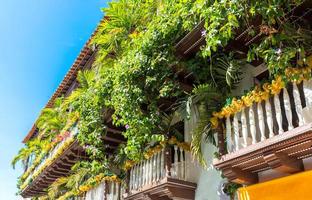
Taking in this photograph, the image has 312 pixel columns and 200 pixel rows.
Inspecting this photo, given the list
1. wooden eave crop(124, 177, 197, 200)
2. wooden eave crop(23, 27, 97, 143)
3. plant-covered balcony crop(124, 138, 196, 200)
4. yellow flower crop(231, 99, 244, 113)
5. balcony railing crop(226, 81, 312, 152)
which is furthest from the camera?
wooden eave crop(23, 27, 97, 143)

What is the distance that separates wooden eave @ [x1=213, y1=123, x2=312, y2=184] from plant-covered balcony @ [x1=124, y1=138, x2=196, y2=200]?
1802mm

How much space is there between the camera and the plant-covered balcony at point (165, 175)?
314 inches

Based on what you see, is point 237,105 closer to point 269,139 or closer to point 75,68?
point 269,139

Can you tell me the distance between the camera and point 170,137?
8.47 meters

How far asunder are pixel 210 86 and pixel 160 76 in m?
1.13

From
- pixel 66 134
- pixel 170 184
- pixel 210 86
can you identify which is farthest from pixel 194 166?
pixel 66 134

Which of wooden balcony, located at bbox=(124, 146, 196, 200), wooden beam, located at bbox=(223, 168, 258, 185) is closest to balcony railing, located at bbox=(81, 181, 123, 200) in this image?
wooden balcony, located at bbox=(124, 146, 196, 200)

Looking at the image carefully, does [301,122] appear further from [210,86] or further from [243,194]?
[210,86]

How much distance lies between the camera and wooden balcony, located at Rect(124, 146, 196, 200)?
26.1 feet

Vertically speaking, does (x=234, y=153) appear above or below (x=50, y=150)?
below

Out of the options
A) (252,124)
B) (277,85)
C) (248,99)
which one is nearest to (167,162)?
(252,124)

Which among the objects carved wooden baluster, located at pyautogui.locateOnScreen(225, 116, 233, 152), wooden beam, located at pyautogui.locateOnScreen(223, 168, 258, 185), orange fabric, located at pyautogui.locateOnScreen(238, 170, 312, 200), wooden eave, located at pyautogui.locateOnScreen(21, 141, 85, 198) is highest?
wooden eave, located at pyautogui.locateOnScreen(21, 141, 85, 198)

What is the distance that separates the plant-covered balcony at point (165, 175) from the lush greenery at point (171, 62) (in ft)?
1.52

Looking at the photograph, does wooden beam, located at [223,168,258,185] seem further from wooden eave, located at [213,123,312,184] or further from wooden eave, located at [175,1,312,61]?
wooden eave, located at [175,1,312,61]
